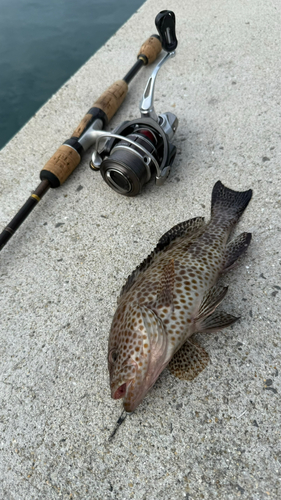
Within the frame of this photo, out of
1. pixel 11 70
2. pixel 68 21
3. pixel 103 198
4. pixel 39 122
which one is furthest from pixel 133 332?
pixel 68 21

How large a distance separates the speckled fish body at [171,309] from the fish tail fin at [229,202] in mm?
93

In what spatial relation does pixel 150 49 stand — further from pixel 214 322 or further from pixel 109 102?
pixel 214 322

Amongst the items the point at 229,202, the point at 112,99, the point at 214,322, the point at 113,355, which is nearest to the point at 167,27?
the point at 112,99

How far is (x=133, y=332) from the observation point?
1.78 metres

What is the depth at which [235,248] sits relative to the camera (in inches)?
91.8

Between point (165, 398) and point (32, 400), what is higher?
point (32, 400)

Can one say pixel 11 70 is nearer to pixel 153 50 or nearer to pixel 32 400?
pixel 153 50

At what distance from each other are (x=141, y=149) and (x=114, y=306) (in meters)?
1.25

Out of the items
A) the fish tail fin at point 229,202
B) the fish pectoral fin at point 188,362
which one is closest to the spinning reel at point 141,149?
the fish tail fin at point 229,202

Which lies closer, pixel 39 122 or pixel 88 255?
pixel 88 255

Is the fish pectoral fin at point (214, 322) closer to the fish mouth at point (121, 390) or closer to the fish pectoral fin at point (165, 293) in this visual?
the fish pectoral fin at point (165, 293)

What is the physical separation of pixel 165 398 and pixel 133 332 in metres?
0.55

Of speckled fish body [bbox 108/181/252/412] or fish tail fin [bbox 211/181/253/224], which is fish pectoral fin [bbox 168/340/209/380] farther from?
fish tail fin [bbox 211/181/253/224]

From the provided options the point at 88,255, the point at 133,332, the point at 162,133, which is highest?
the point at 162,133
